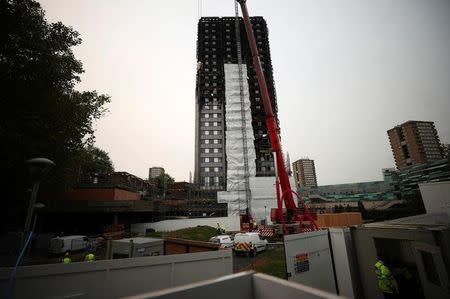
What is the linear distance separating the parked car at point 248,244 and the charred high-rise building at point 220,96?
123 feet

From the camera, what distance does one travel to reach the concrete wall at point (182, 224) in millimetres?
31302

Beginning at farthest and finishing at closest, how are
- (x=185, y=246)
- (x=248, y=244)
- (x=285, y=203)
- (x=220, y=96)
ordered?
(x=220, y=96), (x=285, y=203), (x=248, y=244), (x=185, y=246)

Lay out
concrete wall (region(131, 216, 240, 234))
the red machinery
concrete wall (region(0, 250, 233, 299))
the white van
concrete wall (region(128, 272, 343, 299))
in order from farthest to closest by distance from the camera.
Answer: concrete wall (region(131, 216, 240, 234)) < the white van < the red machinery < concrete wall (region(0, 250, 233, 299)) < concrete wall (region(128, 272, 343, 299))

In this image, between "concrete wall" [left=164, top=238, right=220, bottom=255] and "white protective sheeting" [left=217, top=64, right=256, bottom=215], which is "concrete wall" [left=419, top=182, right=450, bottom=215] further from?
"white protective sheeting" [left=217, top=64, right=256, bottom=215]

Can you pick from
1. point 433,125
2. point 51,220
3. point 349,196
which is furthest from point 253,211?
point 433,125

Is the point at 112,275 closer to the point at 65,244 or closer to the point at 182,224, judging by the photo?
the point at 65,244

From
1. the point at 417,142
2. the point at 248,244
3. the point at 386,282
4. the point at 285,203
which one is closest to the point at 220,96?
the point at 285,203

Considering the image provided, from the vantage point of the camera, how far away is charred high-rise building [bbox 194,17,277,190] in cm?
6375

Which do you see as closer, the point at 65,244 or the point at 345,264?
the point at 345,264

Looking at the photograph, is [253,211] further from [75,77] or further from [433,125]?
[433,125]

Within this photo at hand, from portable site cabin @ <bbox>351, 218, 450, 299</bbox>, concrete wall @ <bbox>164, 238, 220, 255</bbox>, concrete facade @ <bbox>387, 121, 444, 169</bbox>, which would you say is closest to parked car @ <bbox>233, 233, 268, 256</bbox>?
concrete wall @ <bbox>164, 238, 220, 255</bbox>

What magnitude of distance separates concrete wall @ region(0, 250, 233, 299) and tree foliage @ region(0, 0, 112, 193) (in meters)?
9.68

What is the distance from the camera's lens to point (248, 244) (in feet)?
58.2

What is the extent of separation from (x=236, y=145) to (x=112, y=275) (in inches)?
1781
